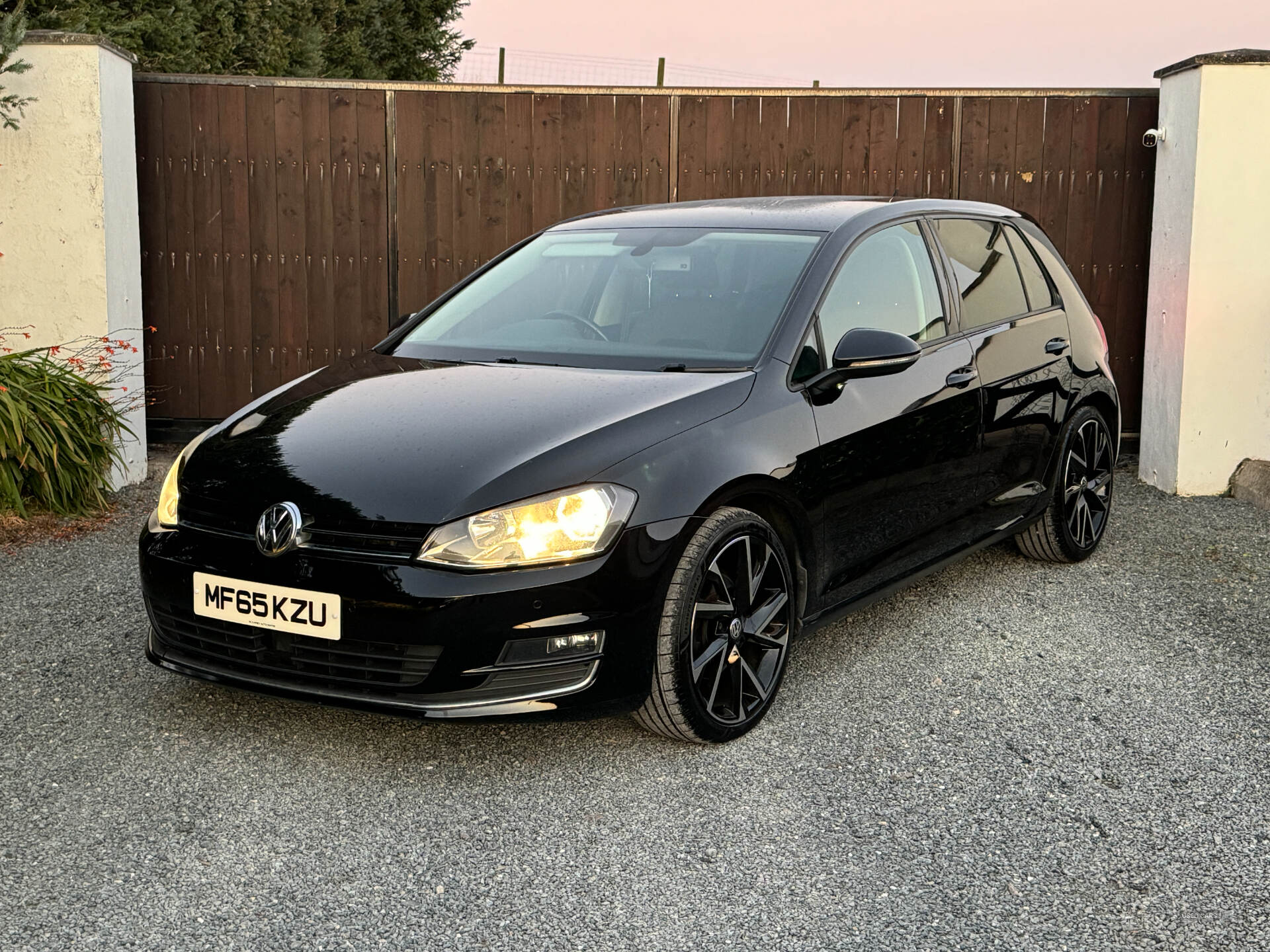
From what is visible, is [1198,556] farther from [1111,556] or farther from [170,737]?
[170,737]

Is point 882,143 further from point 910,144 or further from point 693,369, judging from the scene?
point 693,369

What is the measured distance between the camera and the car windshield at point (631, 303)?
4.30 m

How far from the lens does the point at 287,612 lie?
11.4 feet

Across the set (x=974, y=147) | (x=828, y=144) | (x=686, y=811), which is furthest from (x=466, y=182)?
(x=686, y=811)

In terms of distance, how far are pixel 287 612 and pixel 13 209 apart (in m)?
5.35

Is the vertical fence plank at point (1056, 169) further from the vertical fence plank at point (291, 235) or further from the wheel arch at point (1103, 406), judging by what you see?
the vertical fence plank at point (291, 235)

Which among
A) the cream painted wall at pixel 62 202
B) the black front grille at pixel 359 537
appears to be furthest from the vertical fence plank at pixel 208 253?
the black front grille at pixel 359 537

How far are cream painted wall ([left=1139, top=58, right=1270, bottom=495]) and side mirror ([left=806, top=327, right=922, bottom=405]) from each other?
415cm

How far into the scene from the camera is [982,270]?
5.27m

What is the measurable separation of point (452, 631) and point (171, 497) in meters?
1.08

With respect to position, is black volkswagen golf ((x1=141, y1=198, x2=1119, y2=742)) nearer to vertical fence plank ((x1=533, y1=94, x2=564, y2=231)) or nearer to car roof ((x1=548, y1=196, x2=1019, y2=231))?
car roof ((x1=548, y1=196, x2=1019, y2=231))

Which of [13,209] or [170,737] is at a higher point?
[13,209]

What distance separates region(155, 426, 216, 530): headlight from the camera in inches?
150

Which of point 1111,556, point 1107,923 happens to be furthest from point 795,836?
point 1111,556
